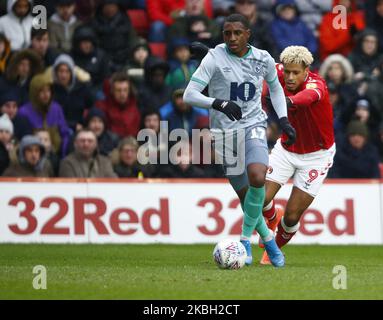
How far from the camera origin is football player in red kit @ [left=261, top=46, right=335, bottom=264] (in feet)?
43.4

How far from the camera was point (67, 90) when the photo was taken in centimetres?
1897

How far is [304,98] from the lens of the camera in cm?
1285

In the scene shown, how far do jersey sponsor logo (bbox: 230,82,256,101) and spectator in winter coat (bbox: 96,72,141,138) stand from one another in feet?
20.7

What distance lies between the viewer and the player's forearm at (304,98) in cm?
1284

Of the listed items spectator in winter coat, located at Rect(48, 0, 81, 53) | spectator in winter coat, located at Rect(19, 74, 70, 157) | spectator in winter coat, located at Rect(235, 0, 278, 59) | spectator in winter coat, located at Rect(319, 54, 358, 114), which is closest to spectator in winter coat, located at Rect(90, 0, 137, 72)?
spectator in winter coat, located at Rect(48, 0, 81, 53)

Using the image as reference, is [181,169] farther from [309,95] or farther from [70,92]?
[309,95]

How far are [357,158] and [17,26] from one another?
5994 millimetres

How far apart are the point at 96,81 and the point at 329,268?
766 cm

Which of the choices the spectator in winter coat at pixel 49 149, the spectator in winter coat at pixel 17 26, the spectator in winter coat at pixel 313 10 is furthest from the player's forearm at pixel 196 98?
the spectator in winter coat at pixel 313 10

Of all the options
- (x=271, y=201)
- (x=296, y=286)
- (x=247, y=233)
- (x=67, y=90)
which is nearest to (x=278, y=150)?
(x=271, y=201)

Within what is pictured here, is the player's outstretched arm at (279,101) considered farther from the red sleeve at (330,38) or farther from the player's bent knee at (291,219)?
the red sleeve at (330,38)

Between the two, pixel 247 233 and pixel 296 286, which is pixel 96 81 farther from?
pixel 296 286

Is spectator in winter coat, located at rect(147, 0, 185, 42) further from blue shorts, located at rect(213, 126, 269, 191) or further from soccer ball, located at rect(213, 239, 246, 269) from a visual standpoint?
soccer ball, located at rect(213, 239, 246, 269)

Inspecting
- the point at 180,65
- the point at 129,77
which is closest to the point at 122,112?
the point at 129,77
